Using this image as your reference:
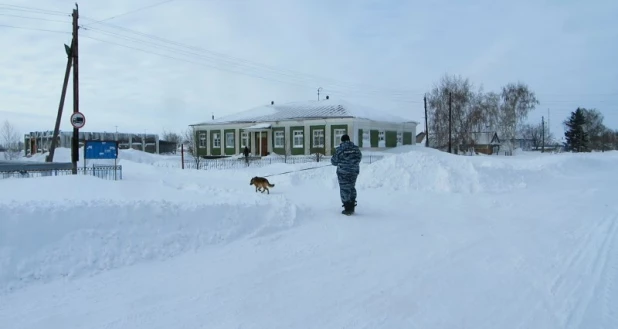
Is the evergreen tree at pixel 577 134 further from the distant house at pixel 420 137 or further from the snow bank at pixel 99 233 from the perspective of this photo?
the snow bank at pixel 99 233

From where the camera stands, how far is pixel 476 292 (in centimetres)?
511

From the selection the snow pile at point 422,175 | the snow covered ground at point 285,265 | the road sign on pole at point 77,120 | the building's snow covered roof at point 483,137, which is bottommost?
the snow covered ground at point 285,265

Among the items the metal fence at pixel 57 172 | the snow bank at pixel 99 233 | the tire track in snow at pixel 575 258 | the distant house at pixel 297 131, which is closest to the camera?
the tire track in snow at pixel 575 258

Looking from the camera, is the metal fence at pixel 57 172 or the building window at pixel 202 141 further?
the building window at pixel 202 141

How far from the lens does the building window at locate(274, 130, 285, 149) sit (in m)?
41.1

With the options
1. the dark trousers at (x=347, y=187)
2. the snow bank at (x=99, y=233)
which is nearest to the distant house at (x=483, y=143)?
the dark trousers at (x=347, y=187)

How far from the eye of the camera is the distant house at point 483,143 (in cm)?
5072

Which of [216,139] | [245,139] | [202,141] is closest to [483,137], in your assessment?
[245,139]

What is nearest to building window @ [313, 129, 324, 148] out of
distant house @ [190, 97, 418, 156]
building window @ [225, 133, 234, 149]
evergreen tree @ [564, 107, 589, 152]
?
distant house @ [190, 97, 418, 156]

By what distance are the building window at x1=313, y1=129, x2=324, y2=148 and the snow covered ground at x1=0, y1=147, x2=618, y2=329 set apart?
28.6m

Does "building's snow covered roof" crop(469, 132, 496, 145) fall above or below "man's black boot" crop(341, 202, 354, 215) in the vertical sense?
above

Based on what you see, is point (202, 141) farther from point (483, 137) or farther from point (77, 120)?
point (483, 137)

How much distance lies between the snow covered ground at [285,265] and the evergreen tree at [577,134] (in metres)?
75.1

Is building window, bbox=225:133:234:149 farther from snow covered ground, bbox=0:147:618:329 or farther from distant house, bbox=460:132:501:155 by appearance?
snow covered ground, bbox=0:147:618:329
